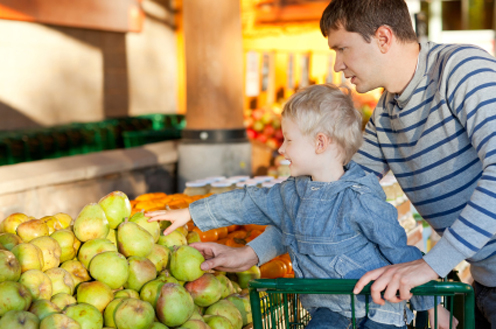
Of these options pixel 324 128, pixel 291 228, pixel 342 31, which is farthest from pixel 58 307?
pixel 342 31

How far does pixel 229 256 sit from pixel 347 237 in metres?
0.51

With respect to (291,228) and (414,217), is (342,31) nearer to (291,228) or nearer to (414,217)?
(291,228)

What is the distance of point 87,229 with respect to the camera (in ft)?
6.05

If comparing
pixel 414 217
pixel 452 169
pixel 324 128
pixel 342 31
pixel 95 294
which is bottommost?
pixel 414 217

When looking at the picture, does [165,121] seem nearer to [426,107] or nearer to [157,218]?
[157,218]

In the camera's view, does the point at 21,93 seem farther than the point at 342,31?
Yes

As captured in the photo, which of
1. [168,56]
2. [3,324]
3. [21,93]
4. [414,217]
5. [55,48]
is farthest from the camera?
[168,56]

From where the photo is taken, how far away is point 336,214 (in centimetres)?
161

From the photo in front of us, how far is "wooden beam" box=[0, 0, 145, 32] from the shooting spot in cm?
662

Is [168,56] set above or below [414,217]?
above

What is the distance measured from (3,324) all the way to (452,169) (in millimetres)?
1437

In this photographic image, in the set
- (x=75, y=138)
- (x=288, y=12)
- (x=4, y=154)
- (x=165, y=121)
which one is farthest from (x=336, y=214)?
(x=288, y=12)

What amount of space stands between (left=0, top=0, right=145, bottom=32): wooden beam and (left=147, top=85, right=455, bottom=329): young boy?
5976 millimetres

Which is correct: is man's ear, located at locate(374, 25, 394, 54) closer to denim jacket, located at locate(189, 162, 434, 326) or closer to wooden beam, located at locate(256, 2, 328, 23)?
denim jacket, located at locate(189, 162, 434, 326)
